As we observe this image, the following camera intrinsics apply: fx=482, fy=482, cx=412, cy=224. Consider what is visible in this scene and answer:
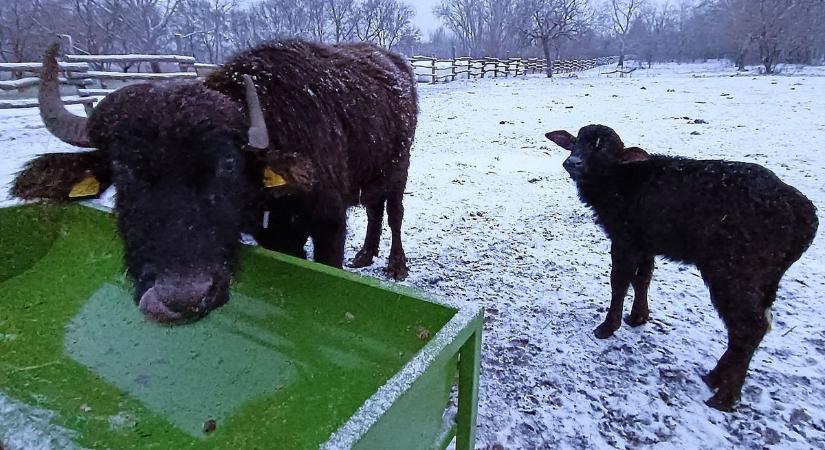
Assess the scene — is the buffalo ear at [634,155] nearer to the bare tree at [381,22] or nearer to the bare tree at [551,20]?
the bare tree at [551,20]

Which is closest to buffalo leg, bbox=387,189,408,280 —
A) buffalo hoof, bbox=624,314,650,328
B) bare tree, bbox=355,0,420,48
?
buffalo hoof, bbox=624,314,650,328

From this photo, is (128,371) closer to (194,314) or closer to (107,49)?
(194,314)

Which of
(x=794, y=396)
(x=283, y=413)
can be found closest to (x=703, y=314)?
(x=794, y=396)

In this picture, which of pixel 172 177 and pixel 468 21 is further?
pixel 468 21

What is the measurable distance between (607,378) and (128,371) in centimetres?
305

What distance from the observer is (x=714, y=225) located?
9.25ft

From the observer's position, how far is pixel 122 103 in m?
2.12

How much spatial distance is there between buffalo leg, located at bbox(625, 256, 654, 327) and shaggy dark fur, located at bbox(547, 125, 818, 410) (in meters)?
0.04

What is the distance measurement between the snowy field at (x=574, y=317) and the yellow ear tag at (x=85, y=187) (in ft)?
3.27

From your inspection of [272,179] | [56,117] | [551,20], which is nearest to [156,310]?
[272,179]

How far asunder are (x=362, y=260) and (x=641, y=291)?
2591mm

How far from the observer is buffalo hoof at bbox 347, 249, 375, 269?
16.2 ft

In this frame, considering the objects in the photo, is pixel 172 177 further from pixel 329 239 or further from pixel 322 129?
pixel 329 239

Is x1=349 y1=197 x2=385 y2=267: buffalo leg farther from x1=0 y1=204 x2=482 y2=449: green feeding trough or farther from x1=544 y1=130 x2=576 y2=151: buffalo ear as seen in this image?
x1=0 y1=204 x2=482 y2=449: green feeding trough
